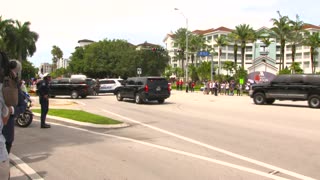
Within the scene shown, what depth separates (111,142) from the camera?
10.6 metres

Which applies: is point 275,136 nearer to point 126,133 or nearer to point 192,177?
point 126,133

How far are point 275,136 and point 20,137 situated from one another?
23.2 feet

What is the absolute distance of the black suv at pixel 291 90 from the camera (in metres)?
24.8

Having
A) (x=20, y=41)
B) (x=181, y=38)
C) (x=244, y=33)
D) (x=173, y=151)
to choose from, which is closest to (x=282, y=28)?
(x=244, y=33)

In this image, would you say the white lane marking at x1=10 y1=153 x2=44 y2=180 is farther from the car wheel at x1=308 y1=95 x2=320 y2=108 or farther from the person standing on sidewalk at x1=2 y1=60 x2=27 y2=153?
the car wheel at x1=308 y1=95 x2=320 y2=108

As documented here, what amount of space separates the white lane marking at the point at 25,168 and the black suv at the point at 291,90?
20.1 m

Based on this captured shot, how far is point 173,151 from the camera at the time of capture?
9.34 m

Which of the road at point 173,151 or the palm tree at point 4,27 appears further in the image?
the palm tree at point 4,27

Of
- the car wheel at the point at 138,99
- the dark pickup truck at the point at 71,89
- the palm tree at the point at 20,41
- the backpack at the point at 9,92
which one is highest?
the palm tree at the point at 20,41

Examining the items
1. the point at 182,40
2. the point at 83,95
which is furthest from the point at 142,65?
the point at 83,95

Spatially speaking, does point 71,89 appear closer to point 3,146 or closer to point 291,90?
point 291,90

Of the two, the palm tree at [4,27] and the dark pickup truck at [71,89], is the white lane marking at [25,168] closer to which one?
the dark pickup truck at [71,89]

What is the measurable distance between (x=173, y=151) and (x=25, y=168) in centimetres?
324

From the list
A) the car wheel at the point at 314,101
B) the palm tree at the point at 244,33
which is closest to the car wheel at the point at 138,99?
the car wheel at the point at 314,101
